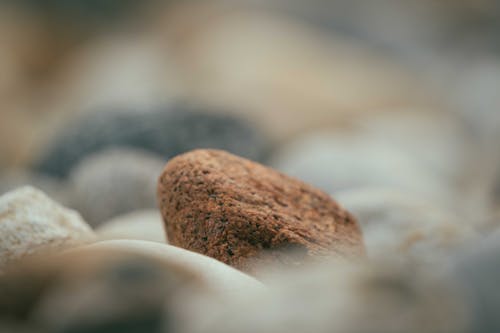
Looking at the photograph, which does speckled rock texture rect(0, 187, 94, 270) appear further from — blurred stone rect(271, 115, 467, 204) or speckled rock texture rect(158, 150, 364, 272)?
blurred stone rect(271, 115, 467, 204)

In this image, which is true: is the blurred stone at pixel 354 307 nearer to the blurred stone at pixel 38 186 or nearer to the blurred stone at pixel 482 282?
the blurred stone at pixel 482 282

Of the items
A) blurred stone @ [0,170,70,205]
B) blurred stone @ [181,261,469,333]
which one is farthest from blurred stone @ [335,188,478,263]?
blurred stone @ [0,170,70,205]

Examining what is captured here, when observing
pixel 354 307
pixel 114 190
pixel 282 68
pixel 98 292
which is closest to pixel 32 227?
pixel 98 292

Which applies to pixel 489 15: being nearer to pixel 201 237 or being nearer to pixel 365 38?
pixel 365 38

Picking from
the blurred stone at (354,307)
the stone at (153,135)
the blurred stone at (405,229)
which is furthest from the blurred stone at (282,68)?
the blurred stone at (354,307)

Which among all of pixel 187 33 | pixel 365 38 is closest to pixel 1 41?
pixel 187 33
